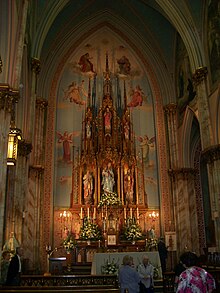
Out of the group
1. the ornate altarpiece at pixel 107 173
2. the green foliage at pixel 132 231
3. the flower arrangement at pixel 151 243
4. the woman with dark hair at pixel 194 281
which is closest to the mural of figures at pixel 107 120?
the ornate altarpiece at pixel 107 173

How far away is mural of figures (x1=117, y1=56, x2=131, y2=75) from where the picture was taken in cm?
2527

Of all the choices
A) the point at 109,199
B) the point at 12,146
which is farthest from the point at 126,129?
the point at 12,146

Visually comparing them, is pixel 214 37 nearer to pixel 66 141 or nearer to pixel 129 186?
pixel 129 186

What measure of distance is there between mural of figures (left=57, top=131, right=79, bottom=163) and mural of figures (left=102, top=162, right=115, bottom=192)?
2.60 metres

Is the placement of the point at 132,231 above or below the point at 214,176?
below

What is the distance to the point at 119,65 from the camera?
83.4 ft

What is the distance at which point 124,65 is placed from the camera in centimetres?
2541

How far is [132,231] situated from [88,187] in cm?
355

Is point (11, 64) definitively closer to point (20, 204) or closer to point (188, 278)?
point (20, 204)

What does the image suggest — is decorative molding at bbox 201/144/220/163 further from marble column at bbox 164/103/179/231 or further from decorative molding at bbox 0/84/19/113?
decorative molding at bbox 0/84/19/113

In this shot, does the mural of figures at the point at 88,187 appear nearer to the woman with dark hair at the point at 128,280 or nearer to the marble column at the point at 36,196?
the marble column at the point at 36,196

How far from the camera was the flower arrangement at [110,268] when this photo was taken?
13.6 m

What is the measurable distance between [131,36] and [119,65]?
85.4 inches

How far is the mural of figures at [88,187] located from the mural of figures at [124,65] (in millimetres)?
8238
